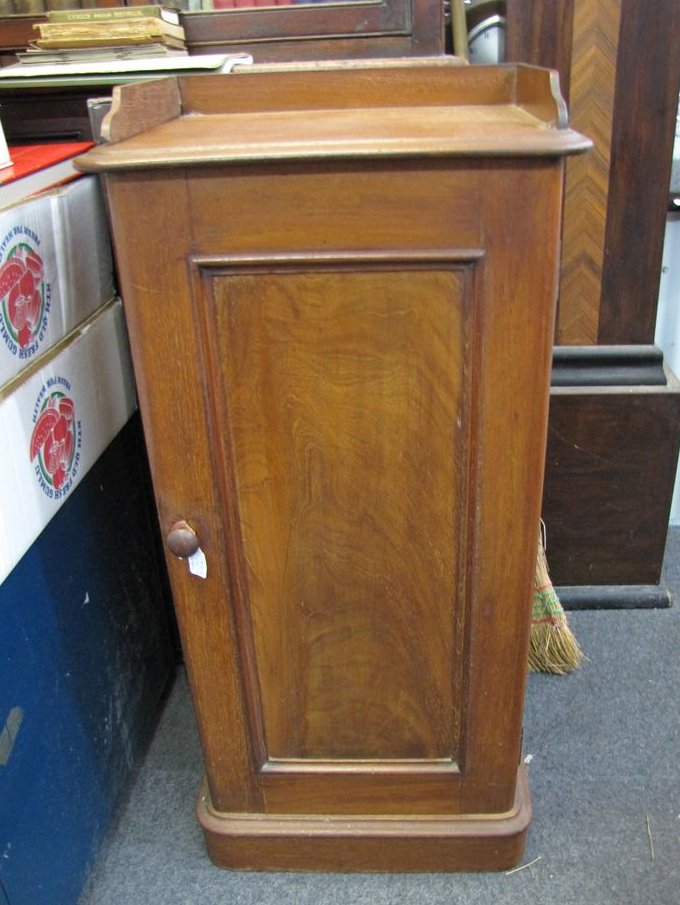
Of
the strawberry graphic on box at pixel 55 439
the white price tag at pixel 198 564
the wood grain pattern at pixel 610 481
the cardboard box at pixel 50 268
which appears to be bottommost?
the wood grain pattern at pixel 610 481

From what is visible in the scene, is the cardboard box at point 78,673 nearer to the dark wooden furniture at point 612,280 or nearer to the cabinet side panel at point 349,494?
the cabinet side panel at point 349,494

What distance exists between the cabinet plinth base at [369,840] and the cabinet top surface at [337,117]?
0.91 meters

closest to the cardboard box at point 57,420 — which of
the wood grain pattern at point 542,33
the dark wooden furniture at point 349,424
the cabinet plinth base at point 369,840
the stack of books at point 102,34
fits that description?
the dark wooden furniture at point 349,424

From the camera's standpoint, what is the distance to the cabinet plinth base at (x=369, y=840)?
121cm

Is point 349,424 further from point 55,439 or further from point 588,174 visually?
point 588,174

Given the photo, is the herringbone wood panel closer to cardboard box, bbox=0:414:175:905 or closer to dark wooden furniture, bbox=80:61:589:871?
dark wooden furniture, bbox=80:61:589:871

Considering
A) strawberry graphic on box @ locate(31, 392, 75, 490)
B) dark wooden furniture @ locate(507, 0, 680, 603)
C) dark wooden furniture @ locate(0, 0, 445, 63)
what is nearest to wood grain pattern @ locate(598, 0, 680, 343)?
dark wooden furniture @ locate(507, 0, 680, 603)

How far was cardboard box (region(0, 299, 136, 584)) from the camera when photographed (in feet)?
3.14

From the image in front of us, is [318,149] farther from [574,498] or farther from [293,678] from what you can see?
[574,498]

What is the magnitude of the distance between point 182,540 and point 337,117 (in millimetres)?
544

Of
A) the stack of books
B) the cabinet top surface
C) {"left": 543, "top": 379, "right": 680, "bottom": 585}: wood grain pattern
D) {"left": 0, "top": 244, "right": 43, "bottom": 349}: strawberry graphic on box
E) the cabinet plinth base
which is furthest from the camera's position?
{"left": 543, "top": 379, "right": 680, "bottom": 585}: wood grain pattern

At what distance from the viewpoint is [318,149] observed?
0.80m

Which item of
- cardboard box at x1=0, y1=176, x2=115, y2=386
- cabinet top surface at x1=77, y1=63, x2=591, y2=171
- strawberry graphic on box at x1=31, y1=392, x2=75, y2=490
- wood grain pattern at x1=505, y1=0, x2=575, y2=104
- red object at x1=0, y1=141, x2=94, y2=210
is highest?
wood grain pattern at x1=505, y1=0, x2=575, y2=104

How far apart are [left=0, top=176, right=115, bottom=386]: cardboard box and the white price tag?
296mm
